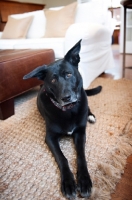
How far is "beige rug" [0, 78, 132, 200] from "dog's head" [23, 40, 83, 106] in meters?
0.28

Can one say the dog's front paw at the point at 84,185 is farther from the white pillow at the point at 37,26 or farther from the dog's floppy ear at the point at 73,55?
the white pillow at the point at 37,26

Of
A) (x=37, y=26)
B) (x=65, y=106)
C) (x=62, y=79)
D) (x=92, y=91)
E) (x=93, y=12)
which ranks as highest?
(x=93, y=12)

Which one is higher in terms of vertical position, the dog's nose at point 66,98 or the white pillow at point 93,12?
the white pillow at point 93,12

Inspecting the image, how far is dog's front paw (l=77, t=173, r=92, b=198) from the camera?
1.97 ft

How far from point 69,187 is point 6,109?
82 cm

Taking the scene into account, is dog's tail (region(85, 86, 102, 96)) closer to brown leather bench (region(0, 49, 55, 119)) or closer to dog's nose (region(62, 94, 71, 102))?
brown leather bench (region(0, 49, 55, 119))

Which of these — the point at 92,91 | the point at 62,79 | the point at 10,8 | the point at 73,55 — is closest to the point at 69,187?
the point at 62,79

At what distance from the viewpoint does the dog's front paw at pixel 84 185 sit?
0.60 m

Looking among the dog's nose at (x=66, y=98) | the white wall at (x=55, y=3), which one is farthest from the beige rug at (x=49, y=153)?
the white wall at (x=55, y=3)

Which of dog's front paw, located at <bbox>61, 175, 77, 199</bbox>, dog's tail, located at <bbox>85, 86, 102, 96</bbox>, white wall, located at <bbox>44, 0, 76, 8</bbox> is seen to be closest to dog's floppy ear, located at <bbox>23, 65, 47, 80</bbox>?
dog's front paw, located at <bbox>61, 175, 77, 199</bbox>

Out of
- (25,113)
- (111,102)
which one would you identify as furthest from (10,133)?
(111,102)

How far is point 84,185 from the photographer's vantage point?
611mm

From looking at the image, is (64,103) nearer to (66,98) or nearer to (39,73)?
(66,98)

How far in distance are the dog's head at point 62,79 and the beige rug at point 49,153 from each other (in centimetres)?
28
